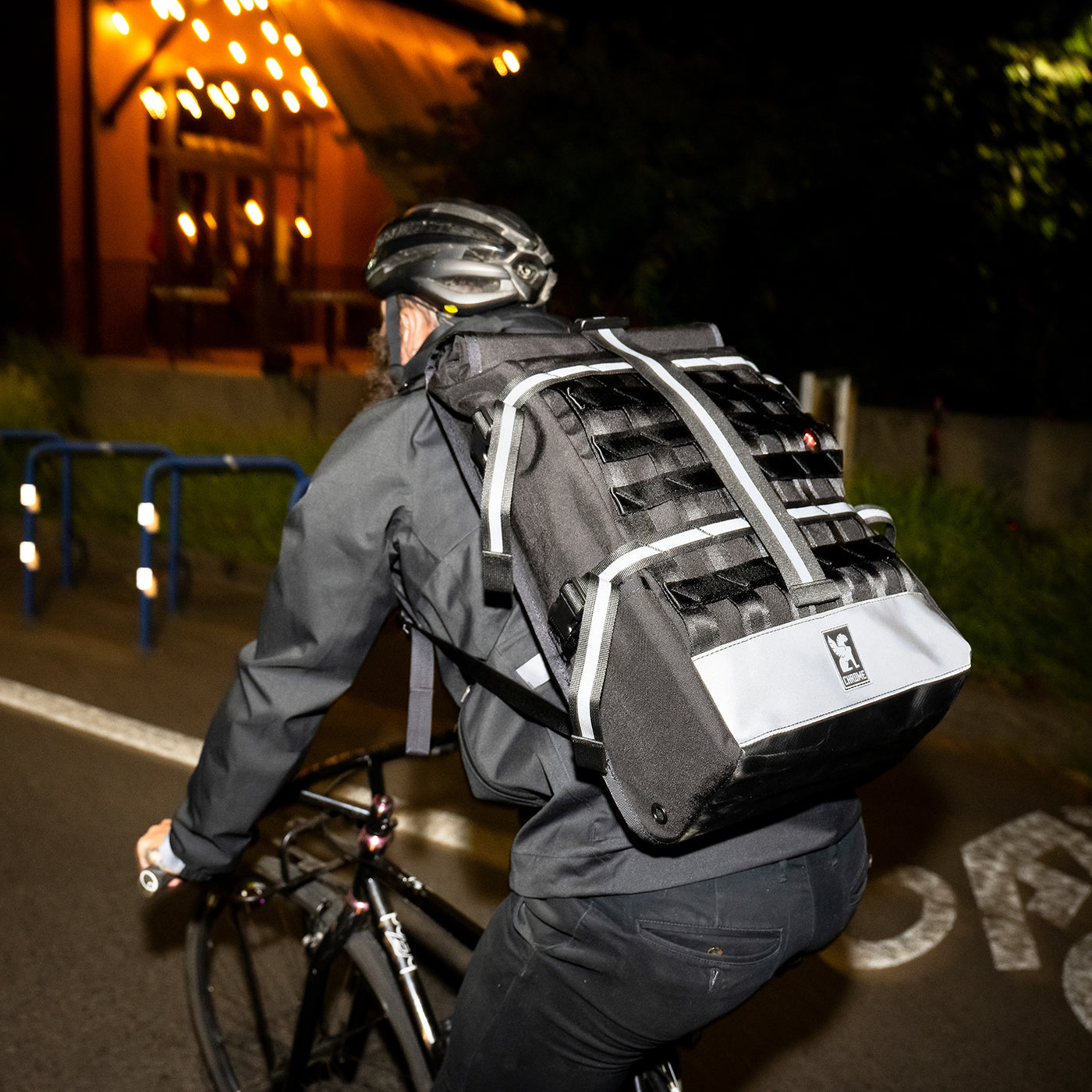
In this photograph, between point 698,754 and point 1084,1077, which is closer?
point 698,754

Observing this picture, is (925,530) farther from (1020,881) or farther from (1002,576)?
(1020,881)


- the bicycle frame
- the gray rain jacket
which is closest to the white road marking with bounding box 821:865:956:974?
the bicycle frame

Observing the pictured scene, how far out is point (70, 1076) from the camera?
3.13 m

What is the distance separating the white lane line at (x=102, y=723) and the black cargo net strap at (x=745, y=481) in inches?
156

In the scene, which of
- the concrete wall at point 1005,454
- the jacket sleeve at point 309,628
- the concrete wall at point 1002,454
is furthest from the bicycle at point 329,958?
the concrete wall at point 1005,454

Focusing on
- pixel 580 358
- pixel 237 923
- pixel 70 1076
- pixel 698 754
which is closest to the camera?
pixel 698 754

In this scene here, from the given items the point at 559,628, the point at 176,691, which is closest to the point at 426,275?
the point at 559,628

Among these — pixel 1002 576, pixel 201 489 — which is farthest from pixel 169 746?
pixel 201 489

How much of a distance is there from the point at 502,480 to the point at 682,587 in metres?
0.28

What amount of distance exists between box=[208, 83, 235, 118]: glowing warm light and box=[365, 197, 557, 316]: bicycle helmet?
19172mm

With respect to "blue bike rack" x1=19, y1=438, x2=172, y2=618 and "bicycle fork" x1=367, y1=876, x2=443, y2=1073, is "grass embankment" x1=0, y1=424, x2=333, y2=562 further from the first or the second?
"bicycle fork" x1=367, y1=876, x2=443, y2=1073

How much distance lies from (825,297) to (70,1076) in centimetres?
892

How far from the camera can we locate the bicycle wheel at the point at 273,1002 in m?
2.43

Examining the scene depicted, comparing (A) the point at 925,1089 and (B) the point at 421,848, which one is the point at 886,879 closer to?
(A) the point at 925,1089
